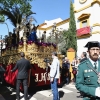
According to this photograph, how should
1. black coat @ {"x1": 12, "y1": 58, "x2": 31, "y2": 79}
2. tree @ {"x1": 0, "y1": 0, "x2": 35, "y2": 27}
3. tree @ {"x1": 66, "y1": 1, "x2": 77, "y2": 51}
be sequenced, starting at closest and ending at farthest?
black coat @ {"x1": 12, "y1": 58, "x2": 31, "y2": 79}, tree @ {"x1": 0, "y1": 0, "x2": 35, "y2": 27}, tree @ {"x1": 66, "y1": 1, "x2": 77, "y2": 51}

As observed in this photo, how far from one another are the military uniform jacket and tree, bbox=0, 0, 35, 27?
31.1ft

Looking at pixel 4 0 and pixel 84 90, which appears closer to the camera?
pixel 84 90

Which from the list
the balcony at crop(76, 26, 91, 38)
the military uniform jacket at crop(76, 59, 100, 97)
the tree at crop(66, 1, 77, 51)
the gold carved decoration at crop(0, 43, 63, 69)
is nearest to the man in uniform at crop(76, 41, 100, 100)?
the military uniform jacket at crop(76, 59, 100, 97)

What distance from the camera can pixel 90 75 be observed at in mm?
2371

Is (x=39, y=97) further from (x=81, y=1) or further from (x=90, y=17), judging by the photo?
(x=81, y=1)

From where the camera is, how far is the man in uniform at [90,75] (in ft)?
7.54

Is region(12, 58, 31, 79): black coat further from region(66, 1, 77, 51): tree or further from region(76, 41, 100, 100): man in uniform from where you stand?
region(66, 1, 77, 51): tree

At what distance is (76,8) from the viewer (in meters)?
28.2

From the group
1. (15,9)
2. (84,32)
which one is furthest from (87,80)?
(84,32)

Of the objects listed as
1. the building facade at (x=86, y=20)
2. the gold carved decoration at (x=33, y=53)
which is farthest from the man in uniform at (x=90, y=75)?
the building facade at (x=86, y=20)

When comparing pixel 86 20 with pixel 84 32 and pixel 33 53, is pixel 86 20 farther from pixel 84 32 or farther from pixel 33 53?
pixel 33 53

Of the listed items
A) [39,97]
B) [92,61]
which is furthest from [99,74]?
[39,97]

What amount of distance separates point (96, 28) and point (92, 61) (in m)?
23.0

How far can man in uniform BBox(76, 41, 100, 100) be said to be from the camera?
2.30m
